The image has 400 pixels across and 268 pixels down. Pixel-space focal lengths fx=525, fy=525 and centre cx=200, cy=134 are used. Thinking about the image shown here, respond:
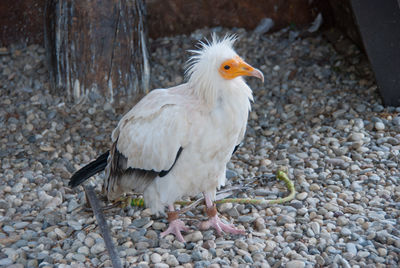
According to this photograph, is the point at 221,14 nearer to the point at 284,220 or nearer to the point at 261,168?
the point at 261,168

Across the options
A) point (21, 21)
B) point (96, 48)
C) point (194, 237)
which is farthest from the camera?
point (21, 21)

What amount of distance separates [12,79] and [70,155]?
1606mm

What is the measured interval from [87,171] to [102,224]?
1.39 ft

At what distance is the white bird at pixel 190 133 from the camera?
3.24m

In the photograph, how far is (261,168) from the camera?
4.39 meters

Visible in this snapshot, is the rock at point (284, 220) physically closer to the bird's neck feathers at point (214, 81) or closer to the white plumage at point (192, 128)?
the white plumage at point (192, 128)

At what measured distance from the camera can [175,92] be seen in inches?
137

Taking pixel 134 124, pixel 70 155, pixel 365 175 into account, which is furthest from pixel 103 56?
pixel 365 175

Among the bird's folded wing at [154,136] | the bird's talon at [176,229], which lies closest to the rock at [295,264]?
the bird's talon at [176,229]

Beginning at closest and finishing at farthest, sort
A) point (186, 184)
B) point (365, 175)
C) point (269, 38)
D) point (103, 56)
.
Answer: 1. point (186, 184)
2. point (365, 175)
3. point (103, 56)
4. point (269, 38)

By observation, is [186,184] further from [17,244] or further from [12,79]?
[12,79]

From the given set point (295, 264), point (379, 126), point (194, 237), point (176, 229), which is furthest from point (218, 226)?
point (379, 126)

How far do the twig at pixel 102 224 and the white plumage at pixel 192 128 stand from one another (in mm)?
354

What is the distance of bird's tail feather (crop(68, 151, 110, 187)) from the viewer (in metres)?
3.74
